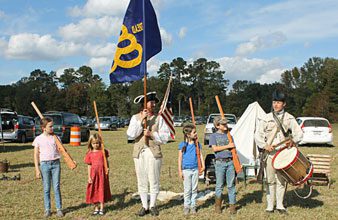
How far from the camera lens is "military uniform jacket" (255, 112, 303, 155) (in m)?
7.14

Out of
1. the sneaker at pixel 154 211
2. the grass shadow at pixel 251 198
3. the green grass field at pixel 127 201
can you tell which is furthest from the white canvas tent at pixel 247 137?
the sneaker at pixel 154 211

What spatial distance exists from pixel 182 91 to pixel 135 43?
4600 inches

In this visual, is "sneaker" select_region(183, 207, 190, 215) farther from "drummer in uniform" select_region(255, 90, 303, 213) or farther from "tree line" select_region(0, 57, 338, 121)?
"tree line" select_region(0, 57, 338, 121)

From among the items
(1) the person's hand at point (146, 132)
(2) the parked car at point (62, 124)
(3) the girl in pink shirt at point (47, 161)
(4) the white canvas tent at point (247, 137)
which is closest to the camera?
(1) the person's hand at point (146, 132)

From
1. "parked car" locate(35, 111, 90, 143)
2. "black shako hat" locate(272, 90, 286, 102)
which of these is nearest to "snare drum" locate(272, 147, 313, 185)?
"black shako hat" locate(272, 90, 286, 102)

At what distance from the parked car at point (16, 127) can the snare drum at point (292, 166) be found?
17.2 meters

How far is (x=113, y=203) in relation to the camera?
8.23 meters

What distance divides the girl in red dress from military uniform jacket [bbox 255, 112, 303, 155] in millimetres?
2890

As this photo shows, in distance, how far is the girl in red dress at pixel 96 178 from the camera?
7.29 meters

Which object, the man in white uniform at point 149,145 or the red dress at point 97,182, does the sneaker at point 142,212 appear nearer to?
the man in white uniform at point 149,145

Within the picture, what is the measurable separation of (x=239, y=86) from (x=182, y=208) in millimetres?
146646

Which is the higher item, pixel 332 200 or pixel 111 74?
pixel 111 74

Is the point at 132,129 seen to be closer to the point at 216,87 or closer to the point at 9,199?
the point at 9,199

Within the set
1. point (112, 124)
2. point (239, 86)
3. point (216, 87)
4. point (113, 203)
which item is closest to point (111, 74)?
point (113, 203)
